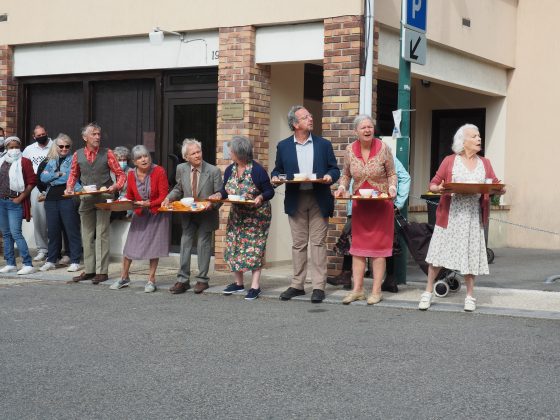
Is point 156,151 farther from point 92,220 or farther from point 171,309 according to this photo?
point 171,309

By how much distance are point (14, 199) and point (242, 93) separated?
325 centimetres

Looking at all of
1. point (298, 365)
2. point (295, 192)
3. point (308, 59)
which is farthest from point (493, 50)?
point (298, 365)

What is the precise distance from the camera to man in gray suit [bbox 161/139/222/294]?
9859mm

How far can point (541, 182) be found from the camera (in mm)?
15617

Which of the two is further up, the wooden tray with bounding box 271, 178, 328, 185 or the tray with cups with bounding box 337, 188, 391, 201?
the wooden tray with bounding box 271, 178, 328, 185

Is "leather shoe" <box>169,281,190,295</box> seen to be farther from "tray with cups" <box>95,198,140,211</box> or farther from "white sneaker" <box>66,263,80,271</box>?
"white sneaker" <box>66,263,80,271</box>

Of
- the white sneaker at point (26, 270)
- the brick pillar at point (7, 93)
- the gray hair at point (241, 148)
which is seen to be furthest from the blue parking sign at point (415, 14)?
the brick pillar at point (7, 93)

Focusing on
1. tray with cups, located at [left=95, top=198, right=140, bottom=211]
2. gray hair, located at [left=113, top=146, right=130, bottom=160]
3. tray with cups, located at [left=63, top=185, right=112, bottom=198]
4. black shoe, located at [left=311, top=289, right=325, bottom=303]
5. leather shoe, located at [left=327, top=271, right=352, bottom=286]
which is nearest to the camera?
black shoe, located at [left=311, top=289, right=325, bottom=303]


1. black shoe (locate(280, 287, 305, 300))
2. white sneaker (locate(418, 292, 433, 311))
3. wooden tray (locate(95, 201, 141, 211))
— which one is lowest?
black shoe (locate(280, 287, 305, 300))

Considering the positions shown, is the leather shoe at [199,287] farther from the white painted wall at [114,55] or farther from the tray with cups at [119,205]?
the white painted wall at [114,55]

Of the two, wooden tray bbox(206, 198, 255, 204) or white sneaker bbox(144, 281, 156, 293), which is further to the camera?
white sneaker bbox(144, 281, 156, 293)

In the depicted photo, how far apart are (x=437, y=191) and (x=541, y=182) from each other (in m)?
7.84

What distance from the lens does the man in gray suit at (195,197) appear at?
9.86 m

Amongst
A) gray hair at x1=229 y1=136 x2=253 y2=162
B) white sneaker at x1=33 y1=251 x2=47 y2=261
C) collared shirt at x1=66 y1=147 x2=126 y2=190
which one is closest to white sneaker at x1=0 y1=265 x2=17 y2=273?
white sneaker at x1=33 y1=251 x2=47 y2=261
